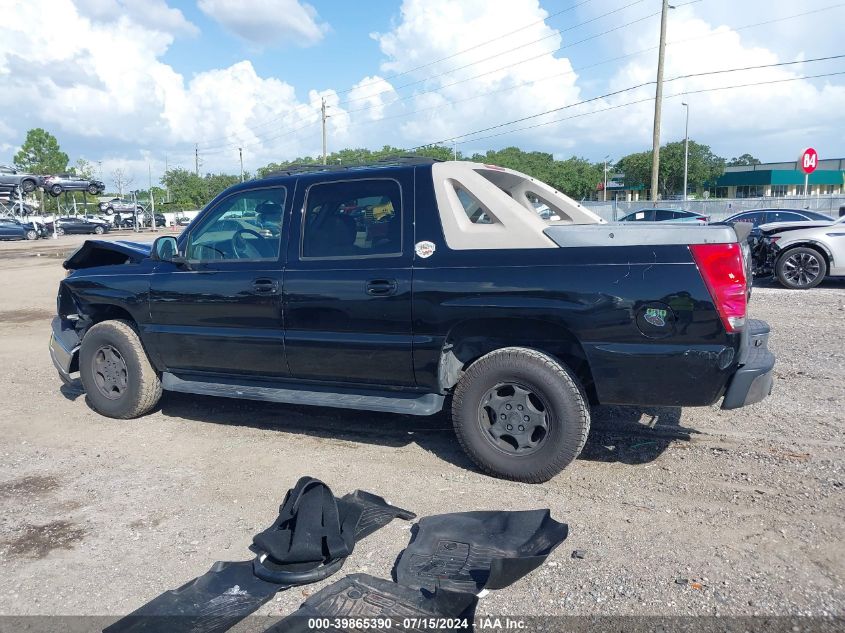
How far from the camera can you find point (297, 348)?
15.9 ft

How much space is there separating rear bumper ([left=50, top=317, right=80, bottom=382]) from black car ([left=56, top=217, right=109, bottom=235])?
4214 cm

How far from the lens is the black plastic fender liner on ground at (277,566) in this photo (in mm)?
3004

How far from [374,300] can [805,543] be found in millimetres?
2733

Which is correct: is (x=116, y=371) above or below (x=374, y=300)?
below

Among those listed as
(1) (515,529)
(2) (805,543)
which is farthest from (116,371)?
(2) (805,543)

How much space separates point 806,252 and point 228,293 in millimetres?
10772

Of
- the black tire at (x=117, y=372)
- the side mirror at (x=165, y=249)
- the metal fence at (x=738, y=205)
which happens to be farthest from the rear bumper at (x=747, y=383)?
the metal fence at (x=738, y=205)

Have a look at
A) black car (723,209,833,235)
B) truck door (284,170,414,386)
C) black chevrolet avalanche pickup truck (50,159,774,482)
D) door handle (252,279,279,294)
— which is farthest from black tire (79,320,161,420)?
black car (723,209,833,235)

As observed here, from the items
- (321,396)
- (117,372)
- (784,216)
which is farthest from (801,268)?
(117,372)

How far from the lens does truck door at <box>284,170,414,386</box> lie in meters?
4.48

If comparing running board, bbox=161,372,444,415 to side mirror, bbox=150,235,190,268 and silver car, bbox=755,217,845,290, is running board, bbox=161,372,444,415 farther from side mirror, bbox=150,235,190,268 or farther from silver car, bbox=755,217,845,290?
silver car, bbox=755,217,845,290

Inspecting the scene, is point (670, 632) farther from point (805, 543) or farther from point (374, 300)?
point (374, 300)

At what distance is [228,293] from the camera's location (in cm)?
502

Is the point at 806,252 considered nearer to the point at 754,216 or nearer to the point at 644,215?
the point at 754,216
